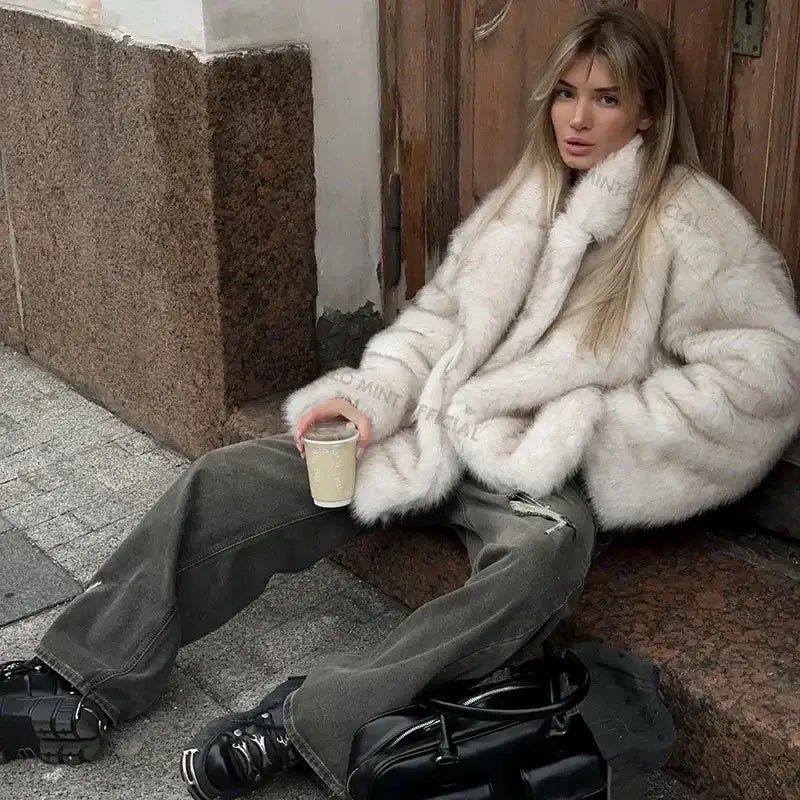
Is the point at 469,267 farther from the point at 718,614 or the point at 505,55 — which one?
the point at 718,614

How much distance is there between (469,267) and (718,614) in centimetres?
95

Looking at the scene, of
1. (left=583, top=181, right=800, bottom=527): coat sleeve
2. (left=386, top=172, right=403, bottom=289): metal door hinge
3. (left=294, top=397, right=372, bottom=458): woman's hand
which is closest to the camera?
(left=583, top=181, right=800, bottom=527): coat sleeve

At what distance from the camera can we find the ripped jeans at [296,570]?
237 centimetres

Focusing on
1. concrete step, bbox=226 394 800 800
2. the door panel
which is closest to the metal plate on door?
the door panel

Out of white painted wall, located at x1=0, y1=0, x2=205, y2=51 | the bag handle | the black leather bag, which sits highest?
white painted wall, located at x1=0, y1=0, x2=205, y2=51

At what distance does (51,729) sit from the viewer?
8.46 ft

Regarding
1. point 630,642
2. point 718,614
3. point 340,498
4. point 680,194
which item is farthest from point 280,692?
point 680,194

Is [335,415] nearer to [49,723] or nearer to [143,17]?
[49,723]

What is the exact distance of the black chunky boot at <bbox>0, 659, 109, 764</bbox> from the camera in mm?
2584

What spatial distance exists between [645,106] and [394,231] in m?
1.09

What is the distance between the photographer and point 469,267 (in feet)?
9.69

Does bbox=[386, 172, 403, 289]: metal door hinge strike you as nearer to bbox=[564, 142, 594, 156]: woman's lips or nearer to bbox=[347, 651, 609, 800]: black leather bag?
bbox=[564, 142, 594, 156]: woman's lips

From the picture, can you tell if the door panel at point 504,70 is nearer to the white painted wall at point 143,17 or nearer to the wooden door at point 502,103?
the wooden door at point 502,103

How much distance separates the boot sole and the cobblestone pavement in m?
0.04
